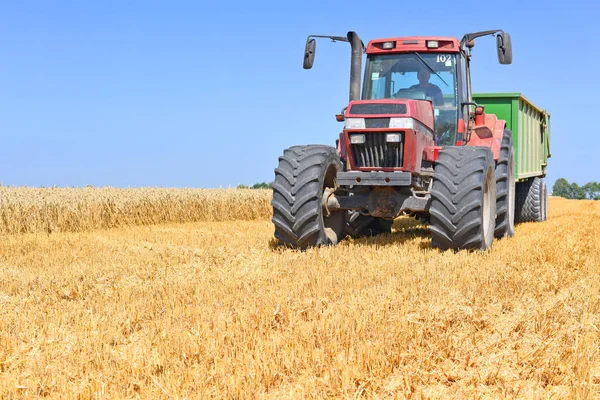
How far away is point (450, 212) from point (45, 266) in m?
4.95

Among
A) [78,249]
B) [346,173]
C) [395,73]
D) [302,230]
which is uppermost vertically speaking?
[395,73]

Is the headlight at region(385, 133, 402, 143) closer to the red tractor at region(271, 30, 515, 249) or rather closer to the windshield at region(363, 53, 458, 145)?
the red tractor at region(271, 30, 515, 249)

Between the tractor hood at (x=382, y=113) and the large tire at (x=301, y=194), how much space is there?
50 cm

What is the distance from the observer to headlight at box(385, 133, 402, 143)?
774cm

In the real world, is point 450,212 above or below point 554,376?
above

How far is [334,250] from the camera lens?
7.76 m

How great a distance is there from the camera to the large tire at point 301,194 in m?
7.71

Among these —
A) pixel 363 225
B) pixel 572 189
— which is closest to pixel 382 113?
pixel 363 225

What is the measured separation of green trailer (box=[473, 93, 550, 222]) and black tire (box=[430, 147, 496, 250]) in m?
4.03

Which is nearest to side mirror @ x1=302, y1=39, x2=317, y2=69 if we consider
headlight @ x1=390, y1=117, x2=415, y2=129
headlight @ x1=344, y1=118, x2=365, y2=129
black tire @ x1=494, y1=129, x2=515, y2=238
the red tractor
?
the red tractor

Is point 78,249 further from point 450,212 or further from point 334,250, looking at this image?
point 450,212

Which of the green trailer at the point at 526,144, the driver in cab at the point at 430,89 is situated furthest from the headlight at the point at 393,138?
the green trailer at the point at 526,144

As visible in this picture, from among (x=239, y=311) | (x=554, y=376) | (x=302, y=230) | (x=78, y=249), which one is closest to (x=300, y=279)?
(x=239, y=311)

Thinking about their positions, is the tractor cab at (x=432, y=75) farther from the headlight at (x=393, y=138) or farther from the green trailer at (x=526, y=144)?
the green trailer at (x=526, y=144)
